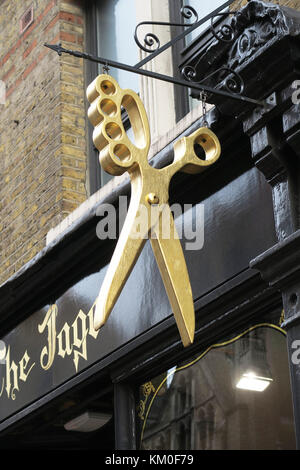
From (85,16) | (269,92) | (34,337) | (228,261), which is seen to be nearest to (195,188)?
(228,261)

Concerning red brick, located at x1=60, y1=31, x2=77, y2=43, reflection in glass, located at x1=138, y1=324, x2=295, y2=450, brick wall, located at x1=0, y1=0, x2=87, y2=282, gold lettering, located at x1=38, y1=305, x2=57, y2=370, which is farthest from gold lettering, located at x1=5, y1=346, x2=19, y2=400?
red brick, located at x1=60, y1=31, x2=77, y2=43

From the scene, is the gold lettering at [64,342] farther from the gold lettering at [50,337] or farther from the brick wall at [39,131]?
the brick wall at [39,131]

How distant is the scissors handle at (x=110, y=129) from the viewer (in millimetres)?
4934

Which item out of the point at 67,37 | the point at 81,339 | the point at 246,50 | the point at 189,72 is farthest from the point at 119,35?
the point at 246,50

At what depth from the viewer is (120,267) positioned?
4836 millimetres

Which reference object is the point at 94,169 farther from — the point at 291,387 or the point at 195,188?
the point at 291,387

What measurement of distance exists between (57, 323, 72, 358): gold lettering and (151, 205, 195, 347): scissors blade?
91.2 inches

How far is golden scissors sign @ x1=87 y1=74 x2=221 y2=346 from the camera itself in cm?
483

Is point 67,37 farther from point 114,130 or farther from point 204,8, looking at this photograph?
point 114,130

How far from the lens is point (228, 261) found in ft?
18.6

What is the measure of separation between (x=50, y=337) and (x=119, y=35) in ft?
8.55

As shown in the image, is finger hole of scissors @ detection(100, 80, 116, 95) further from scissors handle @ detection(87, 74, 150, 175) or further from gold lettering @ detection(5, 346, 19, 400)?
gold lettering @ detection(5, 346, 19, 400)

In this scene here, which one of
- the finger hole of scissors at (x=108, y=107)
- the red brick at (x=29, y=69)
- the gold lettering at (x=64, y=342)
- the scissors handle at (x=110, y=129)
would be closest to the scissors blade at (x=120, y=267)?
the scissors handle at (x=110, y=129)

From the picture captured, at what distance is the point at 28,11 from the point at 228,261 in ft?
14.2
